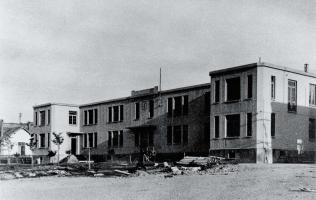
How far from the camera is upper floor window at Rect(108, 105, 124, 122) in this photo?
5203 cm

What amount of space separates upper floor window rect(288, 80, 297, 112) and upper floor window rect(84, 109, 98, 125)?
24.9 meters

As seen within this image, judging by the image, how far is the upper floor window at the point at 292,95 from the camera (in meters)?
37.4

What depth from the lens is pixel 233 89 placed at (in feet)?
120

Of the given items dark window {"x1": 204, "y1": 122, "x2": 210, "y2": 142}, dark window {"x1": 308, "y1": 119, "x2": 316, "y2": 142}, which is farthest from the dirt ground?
dark window {"x1": 204, "y1": 122, "x2": 210, "y2": 142}

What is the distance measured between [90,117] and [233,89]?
2470 cm

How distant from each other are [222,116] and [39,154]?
30.1m

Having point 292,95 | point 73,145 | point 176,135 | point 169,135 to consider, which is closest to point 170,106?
point 169,135

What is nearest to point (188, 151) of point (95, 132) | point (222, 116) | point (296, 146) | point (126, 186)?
point (222, 116)

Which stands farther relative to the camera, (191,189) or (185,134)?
(185,134)

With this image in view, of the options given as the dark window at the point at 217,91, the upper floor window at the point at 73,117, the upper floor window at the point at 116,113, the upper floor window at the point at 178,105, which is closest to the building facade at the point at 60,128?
the upper floor window at the point at 73,117

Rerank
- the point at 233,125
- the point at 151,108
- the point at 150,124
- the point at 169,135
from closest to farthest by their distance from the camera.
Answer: the point at 233,125, the point at 169,135, the point at 150,124, the point at 151,108

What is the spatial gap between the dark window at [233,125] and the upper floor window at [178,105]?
7.56m

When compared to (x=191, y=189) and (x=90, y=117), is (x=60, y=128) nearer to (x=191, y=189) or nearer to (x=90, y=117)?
(x=90, y=117)

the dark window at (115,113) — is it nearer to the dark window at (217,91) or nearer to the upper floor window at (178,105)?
the upper floor window at (178,105)
